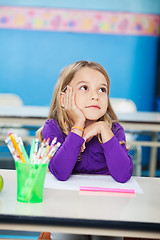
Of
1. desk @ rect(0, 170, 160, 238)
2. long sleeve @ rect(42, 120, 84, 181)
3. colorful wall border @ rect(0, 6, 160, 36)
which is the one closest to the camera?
desk @ rect(0, 170, 160, 238)

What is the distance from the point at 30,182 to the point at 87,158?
1.54 ft

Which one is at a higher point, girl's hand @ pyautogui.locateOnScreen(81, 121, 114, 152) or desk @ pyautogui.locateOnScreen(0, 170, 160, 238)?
girl's hand @ pyautogui.locateOnScreen(81, 121, 114, 152)

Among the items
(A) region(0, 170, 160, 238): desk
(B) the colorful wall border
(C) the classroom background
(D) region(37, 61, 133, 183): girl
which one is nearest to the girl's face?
(D) region(37, 61, 133, 183): girl

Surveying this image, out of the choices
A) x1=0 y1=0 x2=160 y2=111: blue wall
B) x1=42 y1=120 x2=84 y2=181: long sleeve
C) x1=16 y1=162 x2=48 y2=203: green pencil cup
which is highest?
x1=0 y1=0 x2=160 y2=111: blue wall

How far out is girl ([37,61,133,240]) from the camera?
4.19 feet

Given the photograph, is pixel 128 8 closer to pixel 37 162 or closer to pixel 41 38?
pixel 41 38

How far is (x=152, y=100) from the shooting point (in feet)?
16.7

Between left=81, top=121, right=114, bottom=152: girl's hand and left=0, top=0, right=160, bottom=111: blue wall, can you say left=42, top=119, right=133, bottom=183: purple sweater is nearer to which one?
left=81, top=121, right=114, bottom=152: girl's hand

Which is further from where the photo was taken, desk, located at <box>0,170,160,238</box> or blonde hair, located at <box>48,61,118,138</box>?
blonde hair, located at <box>48,61,118,138</box>

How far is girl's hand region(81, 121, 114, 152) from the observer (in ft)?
4.30

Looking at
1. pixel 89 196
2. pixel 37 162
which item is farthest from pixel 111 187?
pixel 37 162

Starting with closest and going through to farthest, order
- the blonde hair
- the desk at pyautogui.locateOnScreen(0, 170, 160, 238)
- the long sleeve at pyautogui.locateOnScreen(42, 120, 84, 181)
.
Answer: the desk at pyautogui.locateOnScreen(0, 170, 160, 238) < the long sleeve at pyautogui.locateOnScreen(42, 120, 84, 181) < the blonde hair

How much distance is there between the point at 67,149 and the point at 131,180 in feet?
0.80

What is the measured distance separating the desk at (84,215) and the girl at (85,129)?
20 cm
